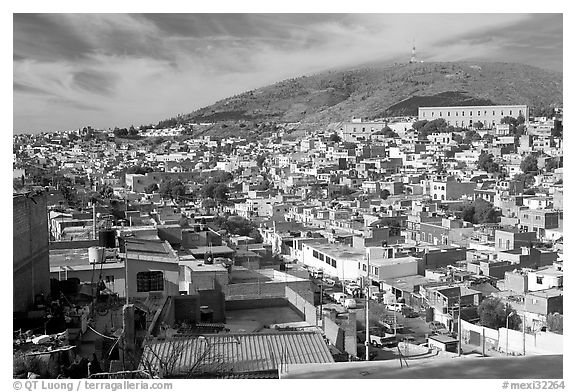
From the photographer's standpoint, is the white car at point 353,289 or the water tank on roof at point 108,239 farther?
the white car at point 353,289

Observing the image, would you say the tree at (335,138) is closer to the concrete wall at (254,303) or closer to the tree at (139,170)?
the tree at (139,170)

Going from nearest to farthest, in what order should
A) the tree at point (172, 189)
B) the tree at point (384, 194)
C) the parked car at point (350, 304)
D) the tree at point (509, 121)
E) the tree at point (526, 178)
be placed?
the parked car at point (350, 304) < the tree at point (384, 194) < the tree at point (526, 178) < the tree at point (172, 189) < the tree at point (509, 121)

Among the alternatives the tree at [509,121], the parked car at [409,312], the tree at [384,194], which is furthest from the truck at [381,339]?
the tree at [509,121]

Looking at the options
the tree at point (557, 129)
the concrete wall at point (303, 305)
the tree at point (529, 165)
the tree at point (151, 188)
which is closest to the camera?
the concrete wall at point (303, 305)

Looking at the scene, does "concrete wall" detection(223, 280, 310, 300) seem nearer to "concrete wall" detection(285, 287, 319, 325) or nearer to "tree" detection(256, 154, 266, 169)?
"concrete wall" detection(285, 287, 319, 325)

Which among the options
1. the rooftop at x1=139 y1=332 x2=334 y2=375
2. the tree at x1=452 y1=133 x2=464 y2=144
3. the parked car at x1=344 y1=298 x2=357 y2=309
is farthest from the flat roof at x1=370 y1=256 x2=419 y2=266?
the tree at x1=452 y1=133 x2=464 y2=144

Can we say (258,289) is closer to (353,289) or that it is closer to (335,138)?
(353,289)
